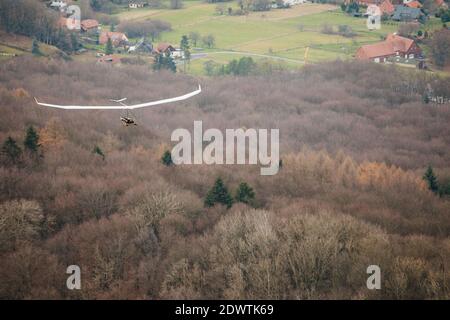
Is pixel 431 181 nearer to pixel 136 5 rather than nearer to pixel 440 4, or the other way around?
pixel 440 4

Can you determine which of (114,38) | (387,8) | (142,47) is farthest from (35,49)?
(387,8)

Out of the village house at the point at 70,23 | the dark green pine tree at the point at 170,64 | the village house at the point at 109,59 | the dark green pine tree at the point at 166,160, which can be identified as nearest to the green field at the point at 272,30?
the dark green pine tree at the point at 170,64

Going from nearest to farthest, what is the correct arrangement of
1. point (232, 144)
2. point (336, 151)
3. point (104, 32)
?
1. point (232, 144)
2. point (336, 151)
3. point (104, 32)

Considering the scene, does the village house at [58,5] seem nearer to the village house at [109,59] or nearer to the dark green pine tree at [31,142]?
Result: the village house at [109,59]

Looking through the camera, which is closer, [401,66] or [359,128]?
[359,128]

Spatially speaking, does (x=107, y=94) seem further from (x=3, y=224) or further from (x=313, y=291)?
(x=313, y=291)

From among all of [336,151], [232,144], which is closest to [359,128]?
[336,151]

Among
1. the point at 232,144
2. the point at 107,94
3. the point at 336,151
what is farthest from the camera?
the point at 107,94
